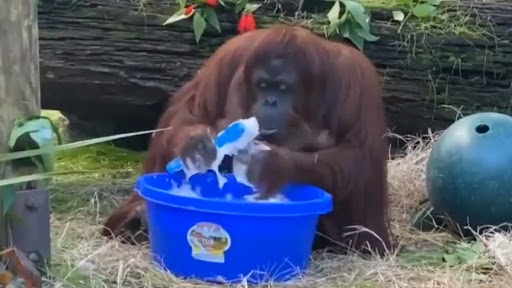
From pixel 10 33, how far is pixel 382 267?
45.0 inches

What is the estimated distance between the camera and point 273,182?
8.31 feet

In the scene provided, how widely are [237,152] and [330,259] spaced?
470 millimetres

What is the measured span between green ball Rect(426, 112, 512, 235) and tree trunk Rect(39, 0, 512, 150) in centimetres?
56

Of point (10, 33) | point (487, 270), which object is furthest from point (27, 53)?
point (487, 270)

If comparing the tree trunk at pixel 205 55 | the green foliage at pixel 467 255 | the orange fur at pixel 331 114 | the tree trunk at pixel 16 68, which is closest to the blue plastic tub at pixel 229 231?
the orange fur at pixel 331 114

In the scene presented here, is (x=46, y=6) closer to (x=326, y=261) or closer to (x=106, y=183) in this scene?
(x=106, y=183)

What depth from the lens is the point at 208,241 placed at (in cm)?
246

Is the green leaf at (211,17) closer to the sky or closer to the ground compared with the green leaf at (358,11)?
closer to the ground

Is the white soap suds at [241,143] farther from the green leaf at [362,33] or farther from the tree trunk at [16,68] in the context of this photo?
the green leaf at [362,33]

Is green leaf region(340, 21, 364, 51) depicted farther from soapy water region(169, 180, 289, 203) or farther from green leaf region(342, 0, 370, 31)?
soapy water region(169, 180, 289, 203)

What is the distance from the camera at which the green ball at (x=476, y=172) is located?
3.04 m

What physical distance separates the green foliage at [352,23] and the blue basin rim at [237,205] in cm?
119

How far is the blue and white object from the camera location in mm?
2482

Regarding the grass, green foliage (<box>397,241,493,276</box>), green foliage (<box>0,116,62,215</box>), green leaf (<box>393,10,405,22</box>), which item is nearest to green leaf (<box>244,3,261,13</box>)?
green leaf (<box>393,10,405,22</box>)
